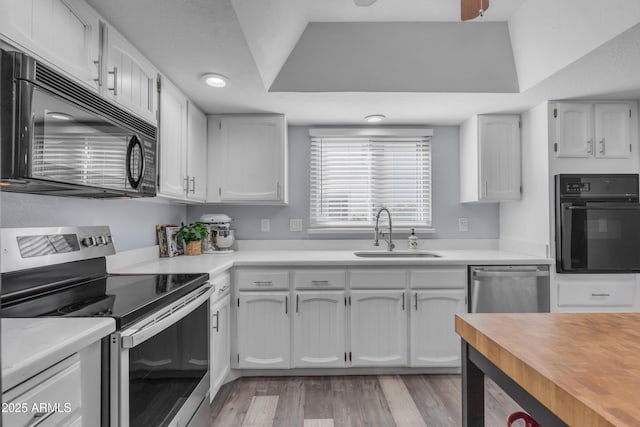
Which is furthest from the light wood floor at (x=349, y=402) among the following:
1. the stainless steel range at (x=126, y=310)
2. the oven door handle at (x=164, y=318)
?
the oven door handle at (x=164, y=318)

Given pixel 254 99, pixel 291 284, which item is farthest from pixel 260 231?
pixel 254 99

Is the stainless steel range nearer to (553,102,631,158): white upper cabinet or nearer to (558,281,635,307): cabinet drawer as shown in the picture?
(558,281,635,307): cabinet drawer

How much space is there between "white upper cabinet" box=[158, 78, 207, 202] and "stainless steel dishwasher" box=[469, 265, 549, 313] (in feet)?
6.81

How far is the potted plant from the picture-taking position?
286 centimetres

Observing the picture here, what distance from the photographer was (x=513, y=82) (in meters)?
2.39

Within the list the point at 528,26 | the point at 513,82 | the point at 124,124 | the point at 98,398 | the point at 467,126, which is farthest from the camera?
the point at 467,126

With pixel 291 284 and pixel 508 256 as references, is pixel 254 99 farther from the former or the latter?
pixel 508 256

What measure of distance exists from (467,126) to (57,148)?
114 inches

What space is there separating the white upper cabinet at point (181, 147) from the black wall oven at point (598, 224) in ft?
8.41

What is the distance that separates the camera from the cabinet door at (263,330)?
253 cm

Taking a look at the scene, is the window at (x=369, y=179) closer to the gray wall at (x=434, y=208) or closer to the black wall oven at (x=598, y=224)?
the gray wall at (x=434, y=208)

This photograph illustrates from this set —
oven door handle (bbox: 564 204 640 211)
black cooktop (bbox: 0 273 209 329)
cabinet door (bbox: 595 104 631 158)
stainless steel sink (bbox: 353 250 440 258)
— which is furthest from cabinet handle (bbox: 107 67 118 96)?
cabinet door (bbox: 595 104 631 158)

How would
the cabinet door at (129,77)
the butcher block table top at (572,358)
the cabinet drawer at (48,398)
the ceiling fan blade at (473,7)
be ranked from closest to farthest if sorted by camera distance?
the butcher block table top at (572,358)
the cabinet drawer at (48,398)
the ceiling fan blade at (473,7)
the cabinet door at (129,77)

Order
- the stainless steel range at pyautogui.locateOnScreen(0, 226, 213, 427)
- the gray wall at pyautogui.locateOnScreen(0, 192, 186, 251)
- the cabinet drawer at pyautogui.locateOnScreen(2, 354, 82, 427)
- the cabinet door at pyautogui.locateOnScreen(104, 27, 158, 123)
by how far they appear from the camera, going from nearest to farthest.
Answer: the cabinet drawer at pyautogui.locateOnScreen(2, 354, 82, 427), the stainless steel range at pyautogui.locateOnScreen(0, 226, 213, 427), the gray wall at pyautogui.locateOnScreen(0, 192, 186, 251), the cabinet door at pyautogui.locateOnScreen(104, 27, 158, 123)
